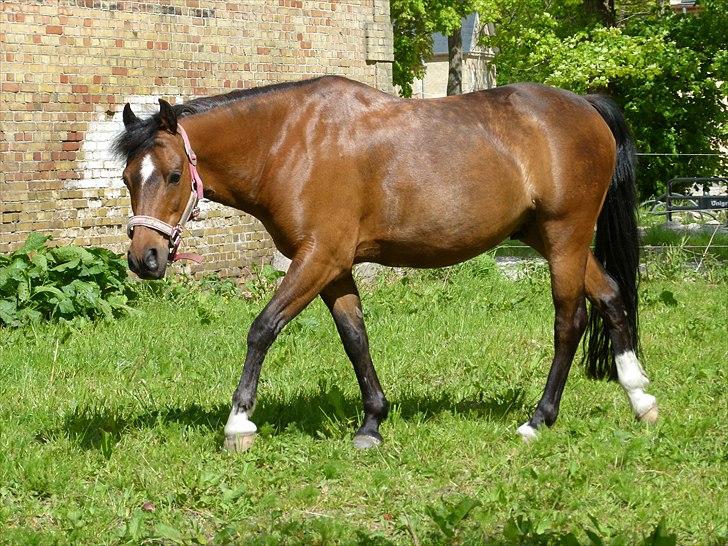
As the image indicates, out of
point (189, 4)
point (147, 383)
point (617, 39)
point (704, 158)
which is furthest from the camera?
point (704, 158)

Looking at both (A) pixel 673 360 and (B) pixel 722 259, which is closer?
(A) pixel 673 360

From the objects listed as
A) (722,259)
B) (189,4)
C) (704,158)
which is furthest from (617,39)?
(189,4)

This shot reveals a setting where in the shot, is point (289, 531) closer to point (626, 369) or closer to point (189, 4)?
point (626, 369)

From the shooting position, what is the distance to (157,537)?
4719 millimetres

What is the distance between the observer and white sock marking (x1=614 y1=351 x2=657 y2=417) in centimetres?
648

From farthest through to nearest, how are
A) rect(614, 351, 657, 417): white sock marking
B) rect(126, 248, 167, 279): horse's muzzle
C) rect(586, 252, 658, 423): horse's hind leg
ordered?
rect(586, 252, 658, 423): horse's hind leg, rect(614, 351, 657, 417): white sock marking, rect(126, 248, 167, 279): horse's muzzle

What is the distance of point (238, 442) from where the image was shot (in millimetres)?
5773

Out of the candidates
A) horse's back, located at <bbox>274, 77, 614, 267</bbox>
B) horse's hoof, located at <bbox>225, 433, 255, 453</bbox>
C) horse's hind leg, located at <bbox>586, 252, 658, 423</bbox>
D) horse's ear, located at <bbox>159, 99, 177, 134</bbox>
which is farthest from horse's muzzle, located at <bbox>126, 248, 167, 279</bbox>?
horse's hind leg, located at <bbox>586, 252, 658, 423</bbox>

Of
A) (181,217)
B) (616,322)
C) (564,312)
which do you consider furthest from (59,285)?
(616,322)

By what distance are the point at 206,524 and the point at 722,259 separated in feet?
35.6

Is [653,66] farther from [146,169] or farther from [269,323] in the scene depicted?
[146,169]

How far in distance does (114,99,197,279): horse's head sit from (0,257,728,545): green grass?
107 cm

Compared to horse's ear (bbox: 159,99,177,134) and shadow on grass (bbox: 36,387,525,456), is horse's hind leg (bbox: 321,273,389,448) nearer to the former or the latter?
shadow on grass (bbox: 36,387,525,456)

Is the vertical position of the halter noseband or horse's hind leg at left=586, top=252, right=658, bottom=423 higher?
the halter noseband
